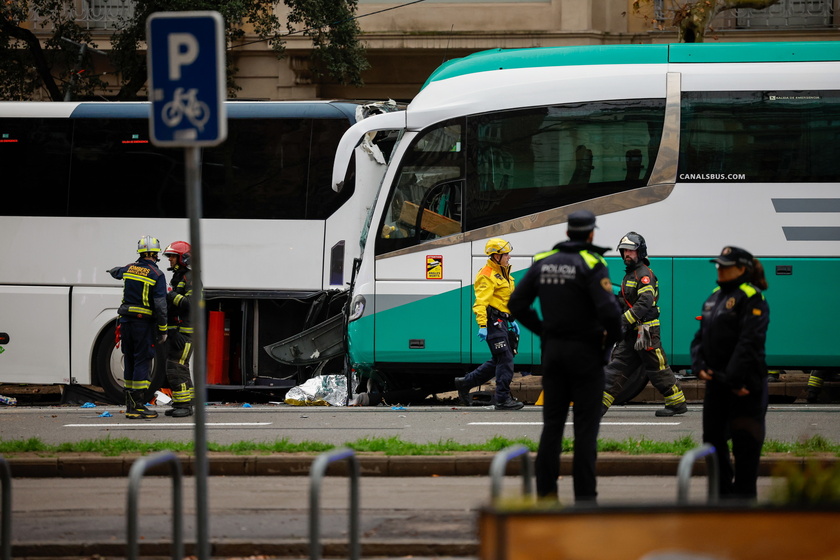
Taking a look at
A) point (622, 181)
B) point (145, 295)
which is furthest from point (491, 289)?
point (145, 295)

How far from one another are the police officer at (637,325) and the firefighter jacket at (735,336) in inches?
173

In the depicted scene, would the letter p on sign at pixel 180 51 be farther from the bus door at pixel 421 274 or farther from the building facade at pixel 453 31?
the building facade at pixel 453 31

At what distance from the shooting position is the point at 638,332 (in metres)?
11.9

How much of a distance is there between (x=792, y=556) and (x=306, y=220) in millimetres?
11726

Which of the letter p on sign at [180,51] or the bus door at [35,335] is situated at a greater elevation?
the letter p on sign at [180,51]

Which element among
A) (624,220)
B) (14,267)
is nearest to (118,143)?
(14,267)

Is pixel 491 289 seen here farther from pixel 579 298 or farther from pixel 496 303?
pixel 579 298

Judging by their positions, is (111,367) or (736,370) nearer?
(736,370)

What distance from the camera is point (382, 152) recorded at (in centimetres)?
1506

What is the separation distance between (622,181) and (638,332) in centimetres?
226

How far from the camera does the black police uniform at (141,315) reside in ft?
42.1

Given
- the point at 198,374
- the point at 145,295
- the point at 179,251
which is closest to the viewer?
the point at 198,374

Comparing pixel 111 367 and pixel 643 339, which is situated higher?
pixel 643 339

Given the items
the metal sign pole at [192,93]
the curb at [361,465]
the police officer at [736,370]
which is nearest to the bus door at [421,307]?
the curb at [361,465]
